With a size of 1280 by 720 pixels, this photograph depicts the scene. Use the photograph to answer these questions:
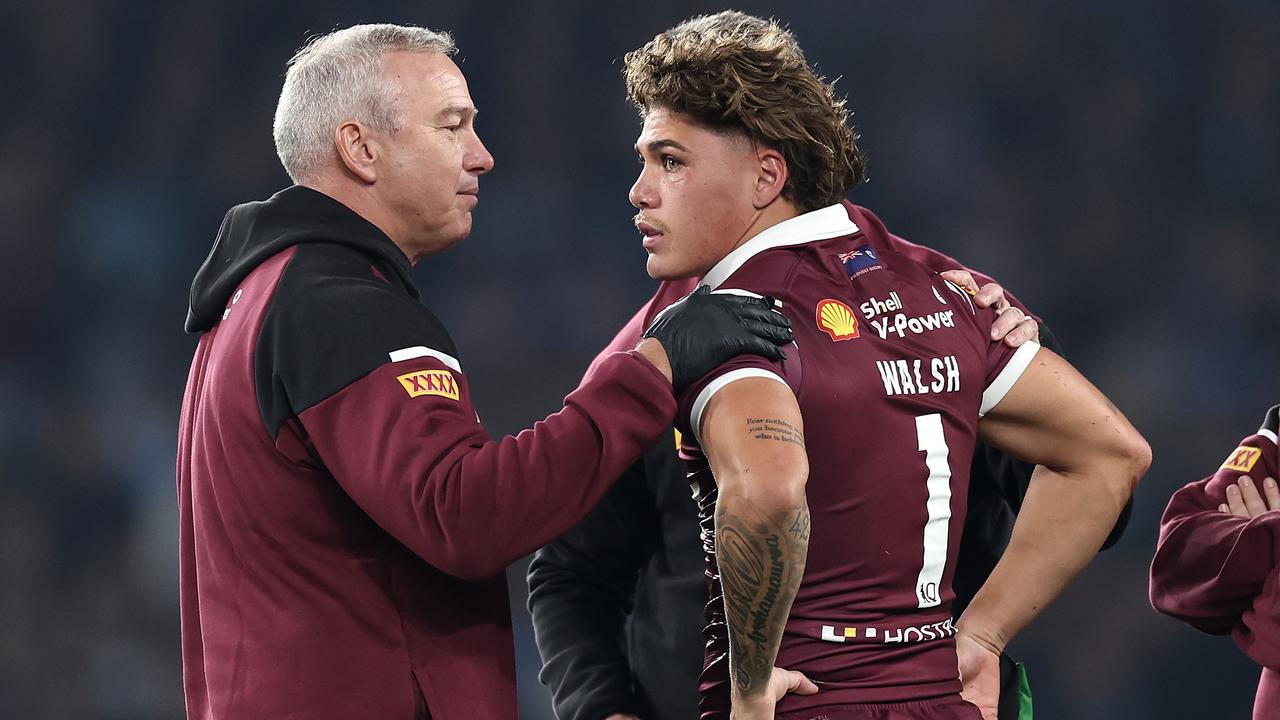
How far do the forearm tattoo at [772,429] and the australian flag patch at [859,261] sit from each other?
0.28 metres

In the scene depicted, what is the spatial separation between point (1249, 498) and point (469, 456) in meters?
1.40

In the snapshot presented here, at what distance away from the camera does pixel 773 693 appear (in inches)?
63.2

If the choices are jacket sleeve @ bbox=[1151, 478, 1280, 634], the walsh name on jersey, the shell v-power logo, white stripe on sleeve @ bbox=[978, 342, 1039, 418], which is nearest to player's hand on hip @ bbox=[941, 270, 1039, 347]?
white stripe on sleeve @ bbox=[978, 342, 1039, 418]

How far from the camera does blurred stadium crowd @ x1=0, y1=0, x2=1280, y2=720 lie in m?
4.40

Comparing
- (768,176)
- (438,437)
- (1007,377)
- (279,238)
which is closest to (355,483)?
(438,437)

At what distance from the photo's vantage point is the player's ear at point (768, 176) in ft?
5.90

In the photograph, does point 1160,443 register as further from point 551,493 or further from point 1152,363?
A: point 551,493

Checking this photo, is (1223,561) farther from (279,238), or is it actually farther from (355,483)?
(279,238)

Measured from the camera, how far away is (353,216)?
1855 millimetres

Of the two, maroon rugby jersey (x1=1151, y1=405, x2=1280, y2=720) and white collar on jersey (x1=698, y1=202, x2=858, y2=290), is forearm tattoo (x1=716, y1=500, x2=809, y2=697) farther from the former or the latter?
maroon rugby jersey (x1=1151, y1=405, x2=1280, y2=720)

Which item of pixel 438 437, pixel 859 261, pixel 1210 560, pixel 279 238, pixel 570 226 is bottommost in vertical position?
pixel 1210 560

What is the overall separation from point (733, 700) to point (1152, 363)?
10.7 ft

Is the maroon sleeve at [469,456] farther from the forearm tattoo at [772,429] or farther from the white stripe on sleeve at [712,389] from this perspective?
the forearm tattoo at [772,429]

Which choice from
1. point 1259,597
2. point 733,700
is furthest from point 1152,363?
point 733,700
